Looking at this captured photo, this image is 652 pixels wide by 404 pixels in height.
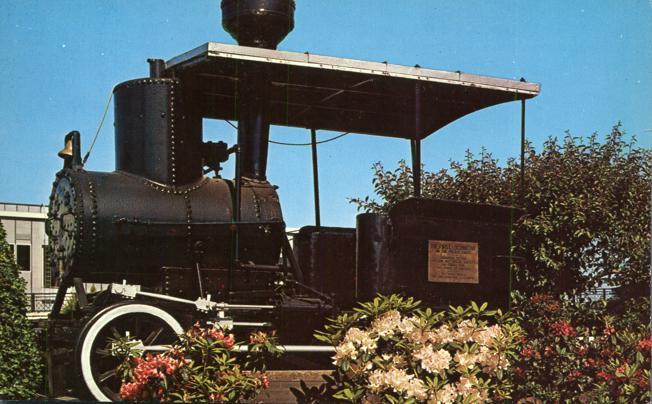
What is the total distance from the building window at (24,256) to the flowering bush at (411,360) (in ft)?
9.89

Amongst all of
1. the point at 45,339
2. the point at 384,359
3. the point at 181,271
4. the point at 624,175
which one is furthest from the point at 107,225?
the point at 624,175

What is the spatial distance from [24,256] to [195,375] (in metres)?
2.78

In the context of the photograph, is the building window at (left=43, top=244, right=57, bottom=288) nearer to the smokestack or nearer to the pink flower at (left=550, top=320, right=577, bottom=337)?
the smokestack

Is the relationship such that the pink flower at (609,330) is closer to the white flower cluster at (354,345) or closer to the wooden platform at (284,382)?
the white flower cluster at (354,345)

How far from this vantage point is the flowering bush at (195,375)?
555 cm

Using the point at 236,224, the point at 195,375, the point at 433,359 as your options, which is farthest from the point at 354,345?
the point at 236,224

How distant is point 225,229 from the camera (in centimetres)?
702

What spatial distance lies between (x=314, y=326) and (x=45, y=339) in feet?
7.52

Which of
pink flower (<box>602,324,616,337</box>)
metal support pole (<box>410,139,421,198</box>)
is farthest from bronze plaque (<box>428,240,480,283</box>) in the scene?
pink flower (<box>602,324,616,337</box>)

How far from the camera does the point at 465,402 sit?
573cm

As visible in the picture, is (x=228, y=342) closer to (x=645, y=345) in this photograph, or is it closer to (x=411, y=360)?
(x=411, y=360)

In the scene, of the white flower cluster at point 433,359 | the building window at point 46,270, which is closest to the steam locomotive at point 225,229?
the building window at point 46,270

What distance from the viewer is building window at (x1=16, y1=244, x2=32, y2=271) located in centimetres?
738

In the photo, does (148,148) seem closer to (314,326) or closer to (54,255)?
(54,255)
